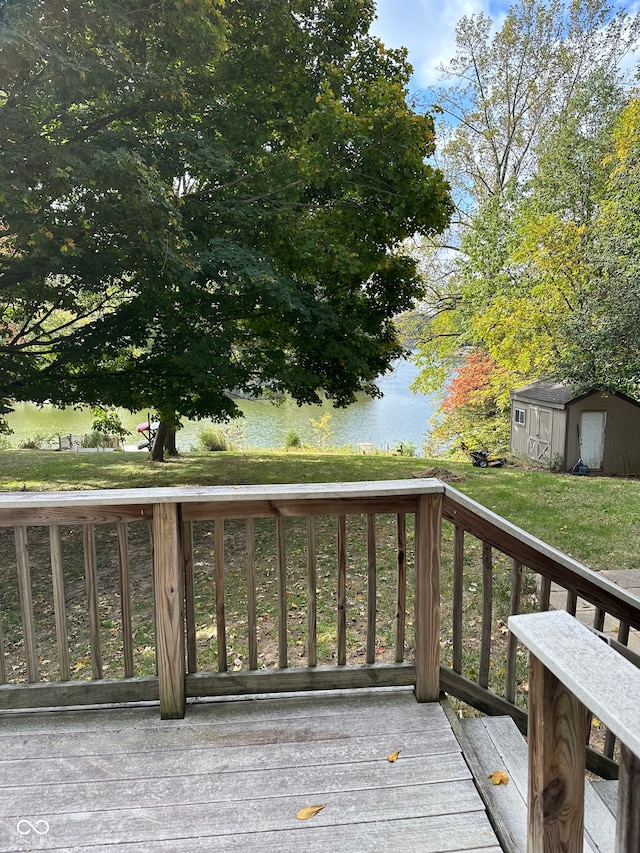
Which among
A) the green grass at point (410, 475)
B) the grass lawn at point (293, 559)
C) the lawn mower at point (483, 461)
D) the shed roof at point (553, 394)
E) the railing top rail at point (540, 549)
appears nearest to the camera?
the railing top rail at point (540, 549)

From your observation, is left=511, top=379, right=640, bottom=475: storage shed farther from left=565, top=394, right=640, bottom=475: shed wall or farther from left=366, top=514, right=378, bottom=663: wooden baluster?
left=366, top=514, right=378, bottom=663: wooden baluster

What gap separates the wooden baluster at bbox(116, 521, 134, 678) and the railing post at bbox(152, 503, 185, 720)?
0.13 m

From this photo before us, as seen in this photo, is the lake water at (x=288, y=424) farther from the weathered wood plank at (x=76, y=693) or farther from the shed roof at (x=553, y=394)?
the weathered wood plank at (x=76, y=693)

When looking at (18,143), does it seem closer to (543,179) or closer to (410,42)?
(410,42)

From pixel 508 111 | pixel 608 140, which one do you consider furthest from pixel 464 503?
pixel 508 111

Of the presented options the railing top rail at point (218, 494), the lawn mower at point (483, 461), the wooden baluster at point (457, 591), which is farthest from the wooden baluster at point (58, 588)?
the lawn mower at point (483, 461)

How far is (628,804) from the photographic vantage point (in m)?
0.74

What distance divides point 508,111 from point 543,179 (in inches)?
185

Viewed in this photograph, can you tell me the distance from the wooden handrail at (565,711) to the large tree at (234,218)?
465 centimetres

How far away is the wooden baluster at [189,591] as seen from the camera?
6.88 ft

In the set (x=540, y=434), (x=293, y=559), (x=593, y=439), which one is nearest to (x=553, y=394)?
(x=540, y=434)

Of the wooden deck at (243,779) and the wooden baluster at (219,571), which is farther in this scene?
the wooden baluster at (219,571)

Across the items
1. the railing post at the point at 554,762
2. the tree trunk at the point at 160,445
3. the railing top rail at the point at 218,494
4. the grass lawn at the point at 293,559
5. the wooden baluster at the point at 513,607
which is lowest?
the grass lawn at the point at 293,559

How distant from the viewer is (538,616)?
1031 mm
